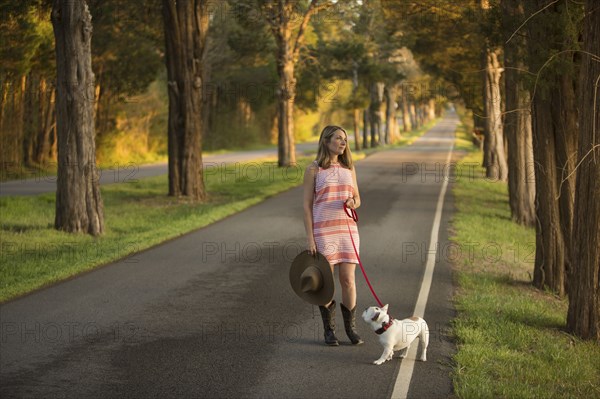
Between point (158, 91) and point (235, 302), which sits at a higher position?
point (158, 91)

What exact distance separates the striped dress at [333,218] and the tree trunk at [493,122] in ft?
63.7

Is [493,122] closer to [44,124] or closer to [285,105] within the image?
[285,105]

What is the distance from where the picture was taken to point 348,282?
7336 millimetres

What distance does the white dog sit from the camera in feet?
22.1

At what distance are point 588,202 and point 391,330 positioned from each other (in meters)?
2.81

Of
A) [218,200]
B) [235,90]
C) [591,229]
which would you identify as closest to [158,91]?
[235,90]

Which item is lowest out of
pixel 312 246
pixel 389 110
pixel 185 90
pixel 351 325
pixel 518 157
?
pixel 351 325

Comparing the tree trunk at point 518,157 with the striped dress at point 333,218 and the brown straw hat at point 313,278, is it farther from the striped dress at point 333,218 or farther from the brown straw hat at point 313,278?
the brown straw hat at point 313,278

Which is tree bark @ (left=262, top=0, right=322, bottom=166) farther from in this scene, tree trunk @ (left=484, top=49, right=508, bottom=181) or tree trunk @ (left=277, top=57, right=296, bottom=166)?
tree trunk @ (left=484, top=49, right=508, bottom=181)

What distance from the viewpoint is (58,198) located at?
15.5 m

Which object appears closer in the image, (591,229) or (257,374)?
(257,374)

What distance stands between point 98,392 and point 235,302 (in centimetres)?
345

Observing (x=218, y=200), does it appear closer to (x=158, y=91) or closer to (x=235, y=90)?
(x=158, y=91)

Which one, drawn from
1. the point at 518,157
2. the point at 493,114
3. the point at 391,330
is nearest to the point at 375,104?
the point at 493,114
